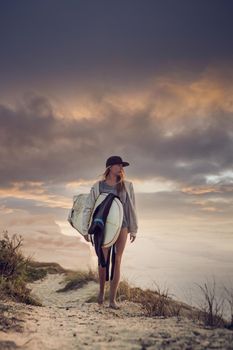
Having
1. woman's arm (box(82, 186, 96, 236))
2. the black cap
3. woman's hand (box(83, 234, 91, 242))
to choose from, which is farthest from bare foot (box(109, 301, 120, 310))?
the black cap

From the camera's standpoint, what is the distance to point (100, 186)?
674 centimetres

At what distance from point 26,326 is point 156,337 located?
5.05 ft

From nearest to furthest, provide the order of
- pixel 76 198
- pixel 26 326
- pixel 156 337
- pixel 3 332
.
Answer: pixel 156 337 < pixel 3 332 < pixel 26 326 < pixel 76 198

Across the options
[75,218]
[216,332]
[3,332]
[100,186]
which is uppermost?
[100,186]

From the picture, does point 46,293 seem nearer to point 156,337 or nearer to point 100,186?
point 100,186

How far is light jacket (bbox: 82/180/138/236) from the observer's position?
21.7ft

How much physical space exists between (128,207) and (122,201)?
144 millimetres

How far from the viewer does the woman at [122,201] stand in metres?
6.49

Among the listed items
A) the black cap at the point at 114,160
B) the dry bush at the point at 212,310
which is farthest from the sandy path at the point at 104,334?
the black cap at the point at 114,160

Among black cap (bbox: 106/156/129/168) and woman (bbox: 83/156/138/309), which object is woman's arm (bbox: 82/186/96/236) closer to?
woman (bbox: 83/156/138/309)

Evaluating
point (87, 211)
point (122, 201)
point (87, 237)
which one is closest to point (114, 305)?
point (87, 237)

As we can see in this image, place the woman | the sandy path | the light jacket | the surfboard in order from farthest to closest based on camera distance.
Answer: the light jacket
the woman
the surfboard
the sandy path

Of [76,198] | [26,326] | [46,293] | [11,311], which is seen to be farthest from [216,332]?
[46,293]

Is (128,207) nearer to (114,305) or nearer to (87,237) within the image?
(87,237)
